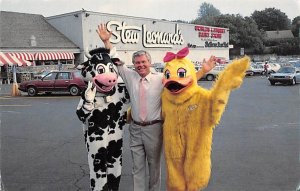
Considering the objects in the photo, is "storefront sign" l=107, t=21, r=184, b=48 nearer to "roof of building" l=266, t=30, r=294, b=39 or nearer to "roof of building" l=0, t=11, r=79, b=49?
"roof of building" l=0, t=11, r=79, b=49

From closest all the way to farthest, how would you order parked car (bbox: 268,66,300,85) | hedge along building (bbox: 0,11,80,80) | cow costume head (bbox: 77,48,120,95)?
cow costume head (bbox: 77,48,120,95), parked car (bbox: 268,66,300,85), hedge along building (bbox: 0,11,80,80)

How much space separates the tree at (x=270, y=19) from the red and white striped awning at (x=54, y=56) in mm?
64729

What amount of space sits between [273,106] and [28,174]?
1009 centimetres

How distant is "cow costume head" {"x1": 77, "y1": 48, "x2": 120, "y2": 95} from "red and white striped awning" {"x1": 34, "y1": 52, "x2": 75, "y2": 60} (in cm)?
2726

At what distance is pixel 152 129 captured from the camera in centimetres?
407

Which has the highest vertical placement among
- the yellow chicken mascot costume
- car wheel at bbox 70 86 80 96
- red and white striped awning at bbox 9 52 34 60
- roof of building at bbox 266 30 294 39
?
roof of building at bbox 266 30 294 39

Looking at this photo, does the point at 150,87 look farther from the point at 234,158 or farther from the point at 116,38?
the point at 116,38

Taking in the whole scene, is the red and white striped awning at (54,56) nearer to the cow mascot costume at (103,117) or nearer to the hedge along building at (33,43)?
the hedge along building at (33,43)

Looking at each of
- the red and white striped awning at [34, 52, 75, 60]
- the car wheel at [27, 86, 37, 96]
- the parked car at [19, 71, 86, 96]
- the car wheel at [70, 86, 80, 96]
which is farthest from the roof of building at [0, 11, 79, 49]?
the car wheel at [70, 86, 80, 96]

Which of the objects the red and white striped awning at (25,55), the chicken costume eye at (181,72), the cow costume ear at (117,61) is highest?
the red and white striped awning at (25,55)

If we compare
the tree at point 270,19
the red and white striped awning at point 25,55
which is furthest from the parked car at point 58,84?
the tree at point 270,19

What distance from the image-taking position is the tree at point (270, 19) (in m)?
88.5

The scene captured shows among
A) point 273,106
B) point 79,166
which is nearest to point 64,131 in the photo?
point 79,166

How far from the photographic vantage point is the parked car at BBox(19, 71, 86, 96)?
1881 centimetres
